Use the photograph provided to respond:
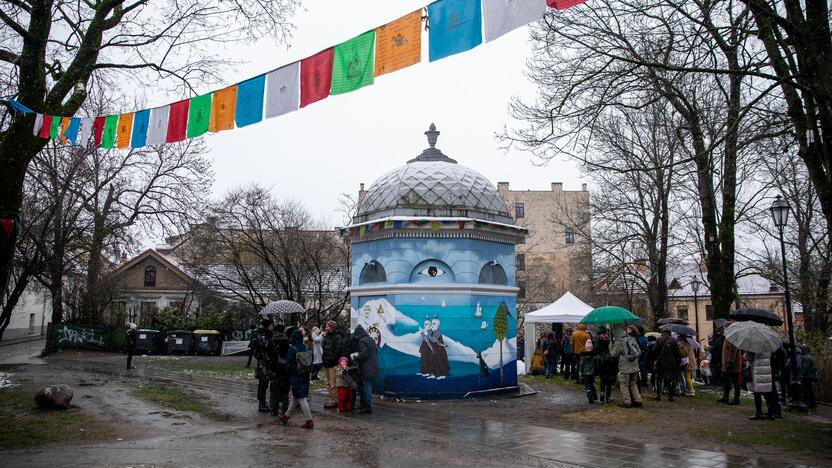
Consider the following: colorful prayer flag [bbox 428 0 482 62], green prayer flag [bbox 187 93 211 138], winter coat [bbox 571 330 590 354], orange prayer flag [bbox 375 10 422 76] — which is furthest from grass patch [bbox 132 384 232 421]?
winter coat [bbox 571 330 590 354]

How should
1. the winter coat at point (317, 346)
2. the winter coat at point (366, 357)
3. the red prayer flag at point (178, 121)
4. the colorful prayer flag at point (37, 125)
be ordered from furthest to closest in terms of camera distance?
the winter coat at point (317, 346)
the winter coat at point (366, 357)
the red prayer flag at point (178, 121)
the colorful prayer flag at point (37, 125)

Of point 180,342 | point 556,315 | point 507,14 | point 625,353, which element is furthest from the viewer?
point 180,342

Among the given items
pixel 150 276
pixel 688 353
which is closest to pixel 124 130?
pixel 688 353

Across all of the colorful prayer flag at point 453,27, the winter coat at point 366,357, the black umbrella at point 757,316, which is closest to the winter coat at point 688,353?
the black umbrella at point 757,316

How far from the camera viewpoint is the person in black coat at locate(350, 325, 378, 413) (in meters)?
12.1

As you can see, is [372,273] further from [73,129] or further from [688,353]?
[688,353]

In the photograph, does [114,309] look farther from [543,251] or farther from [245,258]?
[543,251]

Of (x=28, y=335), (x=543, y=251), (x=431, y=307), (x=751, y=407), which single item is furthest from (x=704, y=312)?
(x=28, y=335)

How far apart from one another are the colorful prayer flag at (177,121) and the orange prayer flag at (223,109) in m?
0.80

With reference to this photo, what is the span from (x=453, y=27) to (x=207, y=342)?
26976 millimetres

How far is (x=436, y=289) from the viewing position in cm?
1402

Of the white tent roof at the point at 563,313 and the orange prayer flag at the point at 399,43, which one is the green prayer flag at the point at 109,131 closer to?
the orange prayer flag at the point at 399,43

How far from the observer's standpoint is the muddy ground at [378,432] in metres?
8.20

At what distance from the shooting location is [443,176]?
1546 cm
